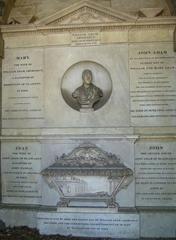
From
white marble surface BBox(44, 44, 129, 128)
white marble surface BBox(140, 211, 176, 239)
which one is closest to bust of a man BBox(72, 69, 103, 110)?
white marble surface BBox(44, 44, 129, 128)

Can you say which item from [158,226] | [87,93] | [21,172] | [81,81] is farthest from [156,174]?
[21,172]

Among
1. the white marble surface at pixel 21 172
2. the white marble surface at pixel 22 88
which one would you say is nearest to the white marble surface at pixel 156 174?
the white marble surface at pixel 21 172

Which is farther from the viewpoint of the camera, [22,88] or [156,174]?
[22,88]

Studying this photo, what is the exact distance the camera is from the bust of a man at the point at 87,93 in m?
8.62

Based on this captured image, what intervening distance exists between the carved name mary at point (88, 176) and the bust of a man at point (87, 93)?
3.01 feet

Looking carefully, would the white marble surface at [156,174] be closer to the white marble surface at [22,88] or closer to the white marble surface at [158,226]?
the white marble surface at [158,226]

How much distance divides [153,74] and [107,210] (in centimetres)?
302

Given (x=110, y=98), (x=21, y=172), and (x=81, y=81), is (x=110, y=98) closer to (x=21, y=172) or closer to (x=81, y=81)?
(x=81, y=81)

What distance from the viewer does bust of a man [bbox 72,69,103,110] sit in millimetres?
8617

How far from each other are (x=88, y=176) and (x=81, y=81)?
84.2 inches

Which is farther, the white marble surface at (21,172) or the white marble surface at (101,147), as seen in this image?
the white marble surface at (21,172)

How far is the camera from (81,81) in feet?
29.3

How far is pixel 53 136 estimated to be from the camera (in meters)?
8.59

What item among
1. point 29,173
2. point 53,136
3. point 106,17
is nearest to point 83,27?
point 106,17
